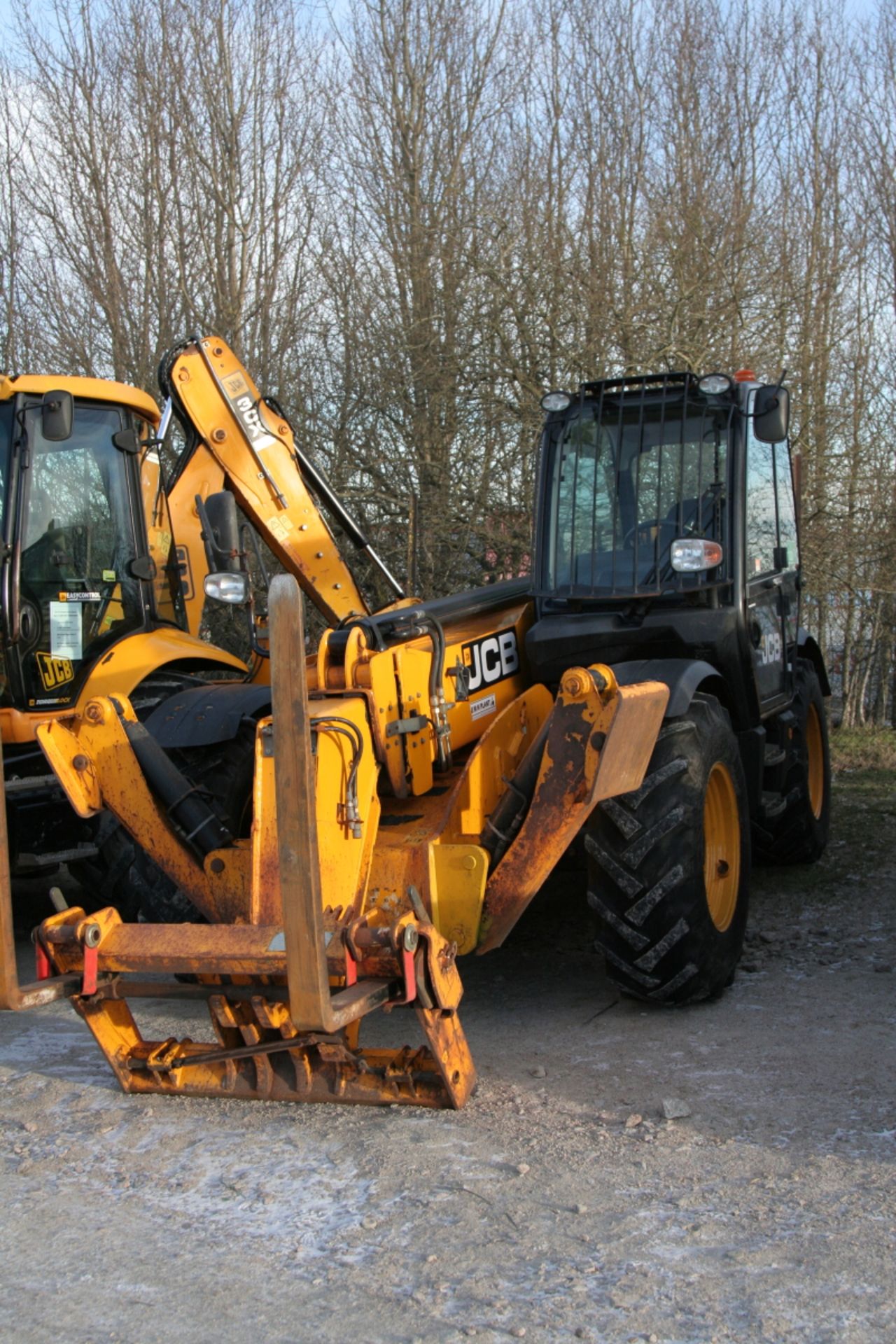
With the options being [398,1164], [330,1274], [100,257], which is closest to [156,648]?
[398,1164]

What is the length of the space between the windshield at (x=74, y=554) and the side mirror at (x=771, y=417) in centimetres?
323

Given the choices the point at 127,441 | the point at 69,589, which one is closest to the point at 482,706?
the point at 69,589

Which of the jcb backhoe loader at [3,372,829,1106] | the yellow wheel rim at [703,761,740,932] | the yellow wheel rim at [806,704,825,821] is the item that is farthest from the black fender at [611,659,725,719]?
the yellow wheel rim at [806,704,825,821]

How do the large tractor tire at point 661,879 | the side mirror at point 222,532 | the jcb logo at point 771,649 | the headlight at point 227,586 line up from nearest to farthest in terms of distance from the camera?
the large tractor tire at point 661,879
the headlight at point 227,586
the side mirror at point 222,532
the jcb logo at point 771,649

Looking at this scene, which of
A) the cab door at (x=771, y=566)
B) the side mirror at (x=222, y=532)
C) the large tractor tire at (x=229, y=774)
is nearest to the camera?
the large tractor tire at (x=229, y=774)

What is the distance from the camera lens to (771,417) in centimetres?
599

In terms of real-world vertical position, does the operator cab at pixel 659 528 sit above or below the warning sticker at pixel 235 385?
below

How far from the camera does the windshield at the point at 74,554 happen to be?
6574 millimetres

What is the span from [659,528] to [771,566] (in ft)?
2.85

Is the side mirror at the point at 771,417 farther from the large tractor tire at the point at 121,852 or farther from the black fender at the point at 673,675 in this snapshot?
the large tractor tire at the point at 121,852

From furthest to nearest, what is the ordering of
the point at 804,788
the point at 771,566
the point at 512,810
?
the point at 804,788
the point at 771,566
the point at 512,810

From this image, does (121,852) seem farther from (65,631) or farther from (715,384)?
(715,384)

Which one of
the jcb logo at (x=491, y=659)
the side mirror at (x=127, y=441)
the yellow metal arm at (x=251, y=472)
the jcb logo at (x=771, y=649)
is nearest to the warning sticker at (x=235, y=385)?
the yellow metal arm at (x=251, y=472)

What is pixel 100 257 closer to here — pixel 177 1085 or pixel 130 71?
pixel 130 71
